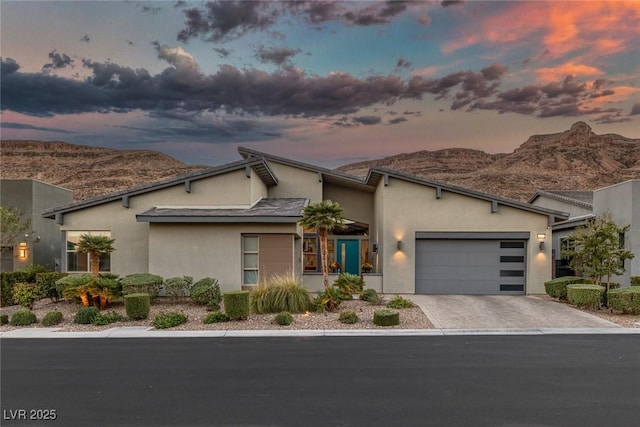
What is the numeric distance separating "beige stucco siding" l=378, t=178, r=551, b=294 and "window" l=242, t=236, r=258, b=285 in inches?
221

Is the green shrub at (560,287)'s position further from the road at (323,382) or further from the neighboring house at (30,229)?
the neighboring house at (30,229)

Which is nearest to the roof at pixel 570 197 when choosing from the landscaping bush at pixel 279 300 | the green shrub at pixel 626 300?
the green shrub at pixel 626 300

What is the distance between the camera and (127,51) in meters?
27.5

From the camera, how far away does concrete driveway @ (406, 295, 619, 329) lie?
11938 millimetres

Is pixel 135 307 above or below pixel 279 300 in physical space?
below

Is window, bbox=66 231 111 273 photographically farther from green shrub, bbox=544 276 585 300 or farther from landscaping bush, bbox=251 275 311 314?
green shrub, bbox=544 276 585 300

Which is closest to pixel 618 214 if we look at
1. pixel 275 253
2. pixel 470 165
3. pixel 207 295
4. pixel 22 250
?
pixel 275 253

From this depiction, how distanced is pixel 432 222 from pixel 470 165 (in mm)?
63542

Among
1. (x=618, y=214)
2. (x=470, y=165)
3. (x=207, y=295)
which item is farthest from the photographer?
(x=470, y=165)

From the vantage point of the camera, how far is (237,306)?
12172 millimetres

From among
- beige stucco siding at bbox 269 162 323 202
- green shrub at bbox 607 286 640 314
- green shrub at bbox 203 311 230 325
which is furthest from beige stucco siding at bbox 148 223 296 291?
green shrub at bbox 607 286 640 314

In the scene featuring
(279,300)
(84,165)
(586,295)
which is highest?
(84,165)

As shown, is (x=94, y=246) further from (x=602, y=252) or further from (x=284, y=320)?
(x=602, y=252)

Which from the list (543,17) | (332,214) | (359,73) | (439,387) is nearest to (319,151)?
(359,73)
